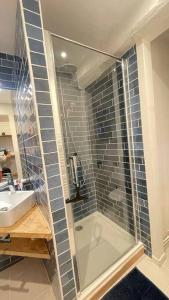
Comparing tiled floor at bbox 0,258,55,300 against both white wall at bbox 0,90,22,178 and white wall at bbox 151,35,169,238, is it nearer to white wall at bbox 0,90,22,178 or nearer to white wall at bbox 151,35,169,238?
white wall at bbox 0,90,22,178

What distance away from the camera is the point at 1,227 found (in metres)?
1.12

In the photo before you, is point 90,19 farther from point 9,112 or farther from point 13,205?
point 13,205

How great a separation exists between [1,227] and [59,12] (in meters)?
1.63

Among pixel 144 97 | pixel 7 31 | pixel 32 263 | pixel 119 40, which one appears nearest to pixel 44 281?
pixel 32 263

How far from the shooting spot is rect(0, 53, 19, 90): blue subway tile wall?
1.59 m

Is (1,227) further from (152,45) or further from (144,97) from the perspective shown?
(152,45)

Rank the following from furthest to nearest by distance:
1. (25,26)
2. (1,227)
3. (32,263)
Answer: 1. (32,263)
2. (1,227)
3. (25,26)

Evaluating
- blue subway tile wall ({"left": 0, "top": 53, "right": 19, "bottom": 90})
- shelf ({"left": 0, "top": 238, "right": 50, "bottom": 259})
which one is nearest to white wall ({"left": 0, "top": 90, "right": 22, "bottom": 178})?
blue subway tile wall ({"left": 0, "top": 53, "right": 19, "bottom": 90})

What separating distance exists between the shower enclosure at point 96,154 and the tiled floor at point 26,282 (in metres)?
0.39

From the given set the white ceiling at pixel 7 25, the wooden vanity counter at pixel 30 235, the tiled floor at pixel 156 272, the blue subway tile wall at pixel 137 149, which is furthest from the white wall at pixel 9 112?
the tiled floor at pixel 156 272

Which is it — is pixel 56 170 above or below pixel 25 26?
below

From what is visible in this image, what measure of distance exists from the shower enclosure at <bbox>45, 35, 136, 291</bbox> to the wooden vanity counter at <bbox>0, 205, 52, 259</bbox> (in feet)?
1.07

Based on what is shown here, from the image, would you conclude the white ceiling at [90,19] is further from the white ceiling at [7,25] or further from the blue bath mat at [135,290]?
the blue bath mat at [135,290]

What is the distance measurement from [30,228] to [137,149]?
113 cm
